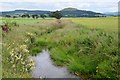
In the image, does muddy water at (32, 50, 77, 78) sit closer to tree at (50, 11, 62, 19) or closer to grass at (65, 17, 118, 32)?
grass at (65, 17, 118, 32)

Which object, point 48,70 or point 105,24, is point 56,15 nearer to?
point 105,24

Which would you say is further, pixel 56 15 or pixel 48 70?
→ pixel 56 15

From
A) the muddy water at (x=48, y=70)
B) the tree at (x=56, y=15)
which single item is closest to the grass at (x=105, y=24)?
the muddy water at (x=48, y=70)

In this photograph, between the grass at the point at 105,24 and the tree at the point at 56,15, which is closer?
the grass at the point at 105,24

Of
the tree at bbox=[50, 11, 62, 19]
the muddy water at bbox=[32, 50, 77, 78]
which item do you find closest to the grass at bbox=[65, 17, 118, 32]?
the muddy water at bbox=[32, 50, 77, 78]

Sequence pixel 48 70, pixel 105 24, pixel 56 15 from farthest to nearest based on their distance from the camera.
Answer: pixel 56 15
pixel 105 24
pixel 48 70

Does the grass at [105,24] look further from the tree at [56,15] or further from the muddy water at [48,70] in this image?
the tree at [56,15]

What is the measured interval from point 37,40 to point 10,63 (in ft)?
49.7

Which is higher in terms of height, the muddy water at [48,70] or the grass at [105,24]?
the grass at [105,24]

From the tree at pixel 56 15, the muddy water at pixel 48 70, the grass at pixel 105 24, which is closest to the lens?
the muddy water at pixel 48 70

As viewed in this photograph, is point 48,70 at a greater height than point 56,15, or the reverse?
point 56,15

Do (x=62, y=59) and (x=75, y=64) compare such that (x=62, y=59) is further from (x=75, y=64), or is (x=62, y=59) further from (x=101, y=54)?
(x=101, y=54)

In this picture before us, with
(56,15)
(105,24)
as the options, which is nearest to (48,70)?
(105,24)

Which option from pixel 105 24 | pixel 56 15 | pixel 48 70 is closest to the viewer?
pixel 48 70
